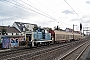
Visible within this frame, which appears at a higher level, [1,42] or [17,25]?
[17,25]

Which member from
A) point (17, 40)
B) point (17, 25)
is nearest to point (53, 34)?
point (17, 40)

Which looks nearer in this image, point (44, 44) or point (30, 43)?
point (30, 43)

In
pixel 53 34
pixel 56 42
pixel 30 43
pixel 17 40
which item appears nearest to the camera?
pixel 30 43

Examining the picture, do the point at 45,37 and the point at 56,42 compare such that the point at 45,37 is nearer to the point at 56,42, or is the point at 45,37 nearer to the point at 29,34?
the point at 29,34

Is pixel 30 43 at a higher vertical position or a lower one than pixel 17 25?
lower

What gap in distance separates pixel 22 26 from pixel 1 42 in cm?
5789

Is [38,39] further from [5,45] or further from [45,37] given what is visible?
[5,45]

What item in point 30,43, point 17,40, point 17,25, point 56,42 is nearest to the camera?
point 30,43

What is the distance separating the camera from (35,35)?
104ft

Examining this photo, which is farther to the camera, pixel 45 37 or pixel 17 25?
pixel 17 25

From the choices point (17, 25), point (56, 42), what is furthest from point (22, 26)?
point (56, 42)

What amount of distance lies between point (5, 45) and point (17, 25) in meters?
55.7

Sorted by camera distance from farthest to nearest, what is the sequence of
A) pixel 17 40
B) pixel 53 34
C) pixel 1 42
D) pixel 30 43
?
pixel 53 34, pixel 17 40, pixel 1 42, pixel 30 43

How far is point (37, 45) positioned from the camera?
105 ft
